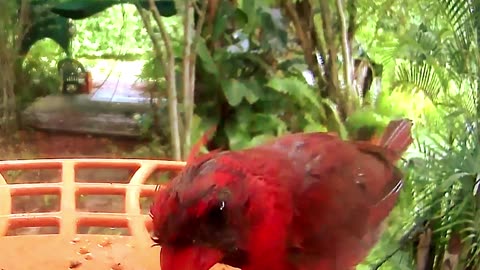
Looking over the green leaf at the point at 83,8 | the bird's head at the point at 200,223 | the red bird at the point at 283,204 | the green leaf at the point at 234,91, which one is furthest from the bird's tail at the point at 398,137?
A: the green leaf at the point at 83,8

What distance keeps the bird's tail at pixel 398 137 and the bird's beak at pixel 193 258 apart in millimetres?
271

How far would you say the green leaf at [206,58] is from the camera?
7.77 ft

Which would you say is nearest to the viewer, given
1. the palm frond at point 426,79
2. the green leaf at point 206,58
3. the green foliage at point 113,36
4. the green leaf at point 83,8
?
the palm frond at point 426,79

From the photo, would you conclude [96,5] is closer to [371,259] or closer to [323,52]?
[323,52]

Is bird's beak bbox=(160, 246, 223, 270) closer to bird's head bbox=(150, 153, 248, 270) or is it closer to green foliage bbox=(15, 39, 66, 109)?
bird's head bbox=(150, 153, 248, 270)

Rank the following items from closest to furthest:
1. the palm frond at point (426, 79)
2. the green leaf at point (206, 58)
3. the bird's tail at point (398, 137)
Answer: the bird's tail at point (398, 137)
the palm frond at point (426, 79)
the green leaf at point (206, 58)

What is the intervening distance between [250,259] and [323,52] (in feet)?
6.43

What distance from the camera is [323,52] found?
8.06ft

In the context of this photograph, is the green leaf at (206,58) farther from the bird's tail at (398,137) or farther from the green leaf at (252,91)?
the bird's tail at (398,137)

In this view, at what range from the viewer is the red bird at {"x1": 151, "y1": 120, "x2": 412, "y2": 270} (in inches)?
21.3

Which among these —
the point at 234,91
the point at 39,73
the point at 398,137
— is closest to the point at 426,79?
the point at 398,137

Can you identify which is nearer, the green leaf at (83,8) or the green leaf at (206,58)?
the green leaf at (206,58)

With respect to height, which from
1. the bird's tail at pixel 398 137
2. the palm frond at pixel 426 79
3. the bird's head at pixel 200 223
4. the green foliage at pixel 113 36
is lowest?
the bird's head at pixel 200 223

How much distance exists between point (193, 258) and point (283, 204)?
0.09 meters
